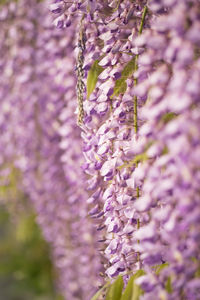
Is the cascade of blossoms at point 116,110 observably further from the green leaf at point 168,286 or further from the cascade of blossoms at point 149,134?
the green leaf at point 168,286

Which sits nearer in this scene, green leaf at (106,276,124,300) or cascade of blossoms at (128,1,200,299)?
cascade of blossoms at (128,1,200,299)

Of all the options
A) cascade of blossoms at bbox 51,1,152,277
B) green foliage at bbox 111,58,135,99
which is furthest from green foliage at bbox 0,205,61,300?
green foliage at bbox 111,58,135,99

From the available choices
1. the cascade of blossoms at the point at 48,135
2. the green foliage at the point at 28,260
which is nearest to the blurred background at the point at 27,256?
the green foliage at the point at 28,260

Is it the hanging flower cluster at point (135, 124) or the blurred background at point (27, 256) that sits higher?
the hanging flower cluster at point (135, 124)

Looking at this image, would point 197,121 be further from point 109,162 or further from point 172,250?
point 109,162

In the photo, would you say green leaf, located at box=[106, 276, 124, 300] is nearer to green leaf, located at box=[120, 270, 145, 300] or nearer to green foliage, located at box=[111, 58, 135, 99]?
green leaf, located at box=[120, 270, 145, 300]

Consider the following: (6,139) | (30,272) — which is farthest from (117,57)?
(30,272)
